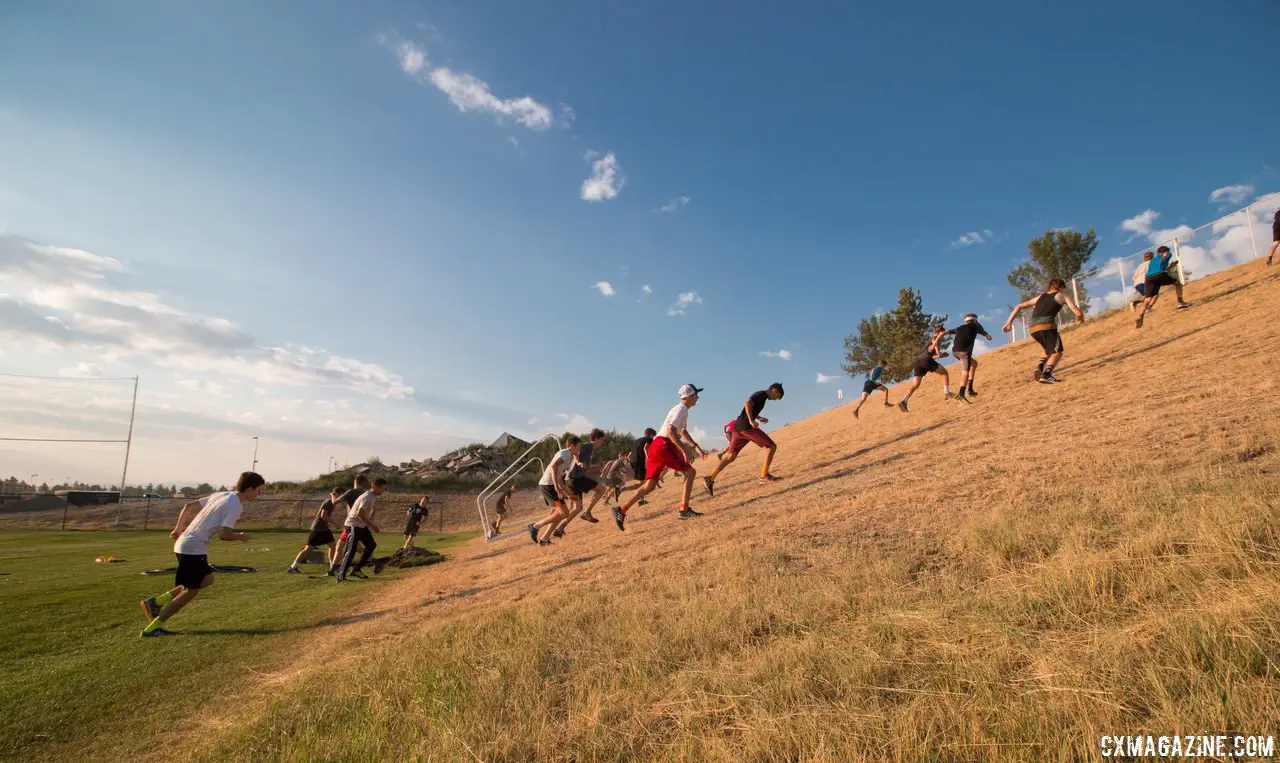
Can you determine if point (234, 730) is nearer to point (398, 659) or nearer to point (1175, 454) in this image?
point (398, 659)

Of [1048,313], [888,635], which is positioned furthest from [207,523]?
[1048,313]

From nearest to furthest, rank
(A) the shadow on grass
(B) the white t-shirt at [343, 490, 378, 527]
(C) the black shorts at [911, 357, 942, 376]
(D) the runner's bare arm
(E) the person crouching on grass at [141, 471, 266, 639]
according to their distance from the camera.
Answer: (A) the shadow on grass
(E) the person crouching on grass at [141, 471, 266, 639]
(D) the runner's bare arm
(B) the white t-shirt at [343, 490, 378, 527]
(C) the black shorts at [911, 357, 942, 376]

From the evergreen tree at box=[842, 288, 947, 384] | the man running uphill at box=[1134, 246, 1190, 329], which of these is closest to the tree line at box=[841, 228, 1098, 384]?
the evergreen tree at box=[842, 288, 947, 384]

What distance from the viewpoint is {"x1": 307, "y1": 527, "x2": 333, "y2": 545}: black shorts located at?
40.1ft

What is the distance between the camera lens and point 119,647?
18.5ft

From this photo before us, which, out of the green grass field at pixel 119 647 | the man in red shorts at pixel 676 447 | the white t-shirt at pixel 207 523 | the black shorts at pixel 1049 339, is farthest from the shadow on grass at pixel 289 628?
the black shorts at pixel 1049 339

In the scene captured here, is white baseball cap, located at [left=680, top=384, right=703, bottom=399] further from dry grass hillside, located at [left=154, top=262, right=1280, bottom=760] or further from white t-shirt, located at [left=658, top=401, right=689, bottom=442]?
dry grass hillside, located at [left=154, top=262, right=1280, bottom=760]

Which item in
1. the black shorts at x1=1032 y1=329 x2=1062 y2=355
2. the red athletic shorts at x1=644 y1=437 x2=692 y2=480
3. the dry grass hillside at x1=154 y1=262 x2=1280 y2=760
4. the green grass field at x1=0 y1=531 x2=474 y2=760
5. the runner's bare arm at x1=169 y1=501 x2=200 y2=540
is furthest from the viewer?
the black shorts at x1=1032 y1=329 x2=1062 y2=355

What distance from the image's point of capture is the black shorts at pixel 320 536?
12.2 m

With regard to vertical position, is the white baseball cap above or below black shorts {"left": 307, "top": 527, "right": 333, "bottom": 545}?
above

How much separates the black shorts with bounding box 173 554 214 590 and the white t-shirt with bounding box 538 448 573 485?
5.74m

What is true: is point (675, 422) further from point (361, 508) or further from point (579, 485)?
point (361, 508)

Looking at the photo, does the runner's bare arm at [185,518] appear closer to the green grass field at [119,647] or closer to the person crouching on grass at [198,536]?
→ the person crouching on grass at [198,536]

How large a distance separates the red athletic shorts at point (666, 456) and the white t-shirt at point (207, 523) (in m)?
6.46
